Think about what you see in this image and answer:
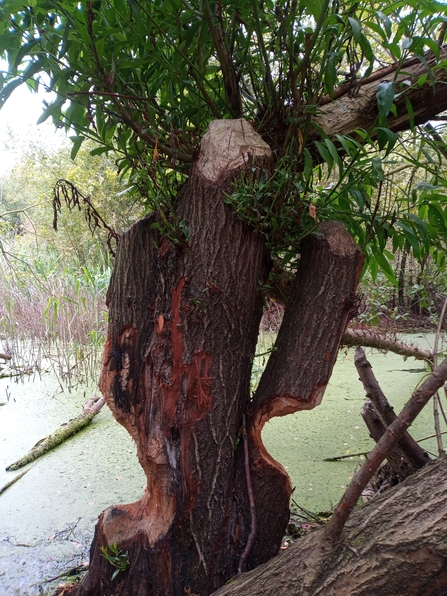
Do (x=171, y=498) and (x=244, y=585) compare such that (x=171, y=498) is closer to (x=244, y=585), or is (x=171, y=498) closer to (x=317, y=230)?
(x=244, y=585)

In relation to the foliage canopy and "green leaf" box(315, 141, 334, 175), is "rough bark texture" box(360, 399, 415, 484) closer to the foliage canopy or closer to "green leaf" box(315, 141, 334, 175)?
the foliage canopy

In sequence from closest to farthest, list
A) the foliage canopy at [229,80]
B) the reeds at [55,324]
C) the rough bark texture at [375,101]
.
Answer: the foliage canopy at [229,80], the rough bark texture at [375,101], the reeds at [55,324]

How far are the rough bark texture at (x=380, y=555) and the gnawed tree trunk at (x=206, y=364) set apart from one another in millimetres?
142

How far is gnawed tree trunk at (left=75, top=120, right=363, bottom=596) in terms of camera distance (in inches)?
39.3

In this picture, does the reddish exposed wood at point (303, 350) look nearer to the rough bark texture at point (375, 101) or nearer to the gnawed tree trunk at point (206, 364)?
the gnawed tree trunk at point (206, 364)

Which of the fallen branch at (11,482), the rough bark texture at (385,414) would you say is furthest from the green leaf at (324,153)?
the fallen branch at (11,482)

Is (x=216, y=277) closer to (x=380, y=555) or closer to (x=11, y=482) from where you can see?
(x=380, y=555)

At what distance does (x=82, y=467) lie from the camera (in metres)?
2.01

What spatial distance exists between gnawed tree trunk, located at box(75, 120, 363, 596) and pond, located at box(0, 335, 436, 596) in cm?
56

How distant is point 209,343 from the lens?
3.29 ft

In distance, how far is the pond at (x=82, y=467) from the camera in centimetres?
149

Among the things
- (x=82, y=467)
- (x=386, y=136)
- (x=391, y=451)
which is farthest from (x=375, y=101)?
(x=82, y=467)

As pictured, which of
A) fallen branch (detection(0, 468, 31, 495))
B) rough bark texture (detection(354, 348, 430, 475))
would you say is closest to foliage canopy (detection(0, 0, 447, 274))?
rough bark texture (detection(354, 348, 430, 475))

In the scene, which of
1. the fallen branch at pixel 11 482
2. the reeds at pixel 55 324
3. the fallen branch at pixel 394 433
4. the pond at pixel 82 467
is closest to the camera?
the fallen branch at pixel 394 433
